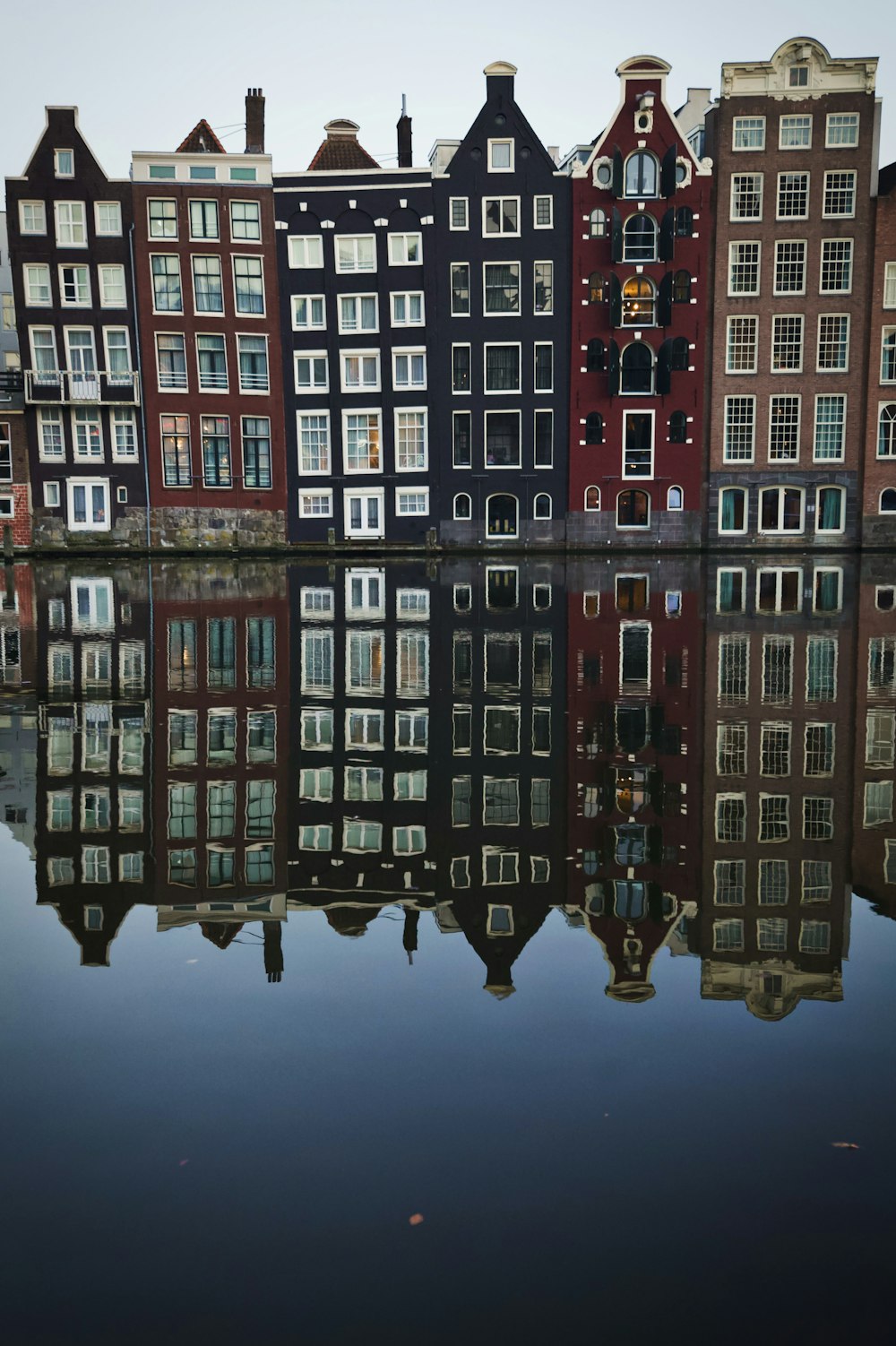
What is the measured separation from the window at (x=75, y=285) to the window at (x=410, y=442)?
49.1ft

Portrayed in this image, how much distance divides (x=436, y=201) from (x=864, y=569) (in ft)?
90.3

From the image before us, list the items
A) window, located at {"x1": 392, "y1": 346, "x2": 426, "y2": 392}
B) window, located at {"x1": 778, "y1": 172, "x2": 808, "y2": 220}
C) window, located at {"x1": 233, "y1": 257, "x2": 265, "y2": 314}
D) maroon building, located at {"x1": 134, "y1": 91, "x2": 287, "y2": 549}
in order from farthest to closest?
window, located at {"x1": 392, "y1": 346, "x2": 426, "y2": 392}
window, located at {"x1": 233, "y1": 257, "x2": 265, "y2": 314}
maroon building, located at {"x1": 134, "y1": 91, "x2": 287, "y2": 549}
window, located at {"x1": 778, "y1": 172, "x2": 808, "y2": 220}

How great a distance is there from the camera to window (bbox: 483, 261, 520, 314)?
52.7 metres

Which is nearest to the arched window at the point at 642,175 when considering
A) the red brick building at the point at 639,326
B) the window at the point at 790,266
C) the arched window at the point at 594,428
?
the red brick building at the point at 639,326

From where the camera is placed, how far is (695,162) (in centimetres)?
5144

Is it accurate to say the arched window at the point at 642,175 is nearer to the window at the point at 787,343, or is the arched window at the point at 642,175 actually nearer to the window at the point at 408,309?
the window at the point at 787,343

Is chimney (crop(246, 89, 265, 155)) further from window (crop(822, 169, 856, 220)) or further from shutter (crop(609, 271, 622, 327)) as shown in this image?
window (crop(822, 169, 856, 220))

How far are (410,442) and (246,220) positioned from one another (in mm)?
12763

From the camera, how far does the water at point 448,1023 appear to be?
3355 millimetres

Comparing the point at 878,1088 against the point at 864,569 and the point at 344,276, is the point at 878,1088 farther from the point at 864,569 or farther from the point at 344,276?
the point at 344,276

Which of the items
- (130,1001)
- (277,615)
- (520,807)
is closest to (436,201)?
(277,615)

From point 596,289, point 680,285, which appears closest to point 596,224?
point 596,289

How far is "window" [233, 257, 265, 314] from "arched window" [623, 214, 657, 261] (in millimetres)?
17160

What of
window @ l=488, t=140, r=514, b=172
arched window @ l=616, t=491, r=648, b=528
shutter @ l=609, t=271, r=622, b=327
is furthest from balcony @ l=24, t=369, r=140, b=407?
arched window @ l=616, t=491, r=648, b=528
